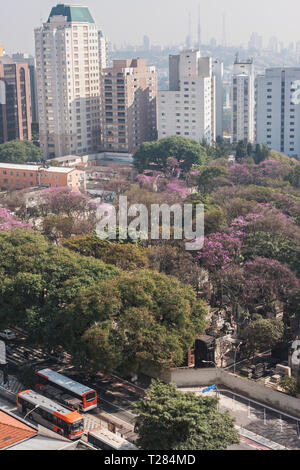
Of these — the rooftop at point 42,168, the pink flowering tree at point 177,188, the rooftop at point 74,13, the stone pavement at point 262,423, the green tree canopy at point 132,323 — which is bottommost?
the stone pavement at point 262,423

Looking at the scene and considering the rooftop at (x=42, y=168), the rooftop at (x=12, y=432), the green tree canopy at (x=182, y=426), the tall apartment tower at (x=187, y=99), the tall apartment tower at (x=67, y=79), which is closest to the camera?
the green tree canopy at (x=182, y=426)

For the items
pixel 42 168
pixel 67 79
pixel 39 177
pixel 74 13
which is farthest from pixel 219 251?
pixel 74 13

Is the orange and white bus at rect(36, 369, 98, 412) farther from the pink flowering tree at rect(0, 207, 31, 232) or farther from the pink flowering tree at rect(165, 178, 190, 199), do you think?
the pink flowering tree at rect(165, 178, 190, 199)

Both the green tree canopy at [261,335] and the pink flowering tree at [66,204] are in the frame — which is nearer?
the green tree canopy at [261,335]

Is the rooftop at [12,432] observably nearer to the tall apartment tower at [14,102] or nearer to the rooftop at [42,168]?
the rooftop at [42,168]

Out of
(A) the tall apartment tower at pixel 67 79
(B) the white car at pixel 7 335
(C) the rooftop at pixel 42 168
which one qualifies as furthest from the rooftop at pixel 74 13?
(B) the white car at pixel 7 335

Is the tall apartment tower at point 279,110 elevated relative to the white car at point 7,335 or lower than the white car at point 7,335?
elevated

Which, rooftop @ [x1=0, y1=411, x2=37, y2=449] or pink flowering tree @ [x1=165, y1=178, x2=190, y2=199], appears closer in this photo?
rooftop @ [x1=0, y1=411, x2=37, y2=449]

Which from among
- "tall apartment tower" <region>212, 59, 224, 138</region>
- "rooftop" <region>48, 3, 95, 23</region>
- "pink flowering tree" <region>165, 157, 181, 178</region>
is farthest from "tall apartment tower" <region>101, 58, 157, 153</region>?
"pink flowering tree" <region>165, 157, 181, 178</region>
